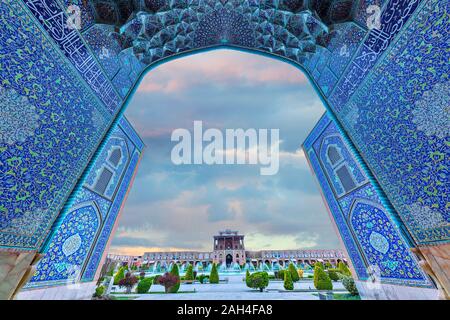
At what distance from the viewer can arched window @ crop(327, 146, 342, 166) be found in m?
4.66

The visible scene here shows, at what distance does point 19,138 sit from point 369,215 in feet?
16.6

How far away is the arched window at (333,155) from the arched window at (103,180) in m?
4.92

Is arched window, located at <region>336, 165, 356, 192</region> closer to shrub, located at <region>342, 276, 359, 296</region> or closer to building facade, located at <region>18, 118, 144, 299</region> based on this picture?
shrub, located at <region>342, 276, 359, 296</region>

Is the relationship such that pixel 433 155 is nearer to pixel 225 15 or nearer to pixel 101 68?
pixel 225 15

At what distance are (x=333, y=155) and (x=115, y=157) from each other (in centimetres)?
490

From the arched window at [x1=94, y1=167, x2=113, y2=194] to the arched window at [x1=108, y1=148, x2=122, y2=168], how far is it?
0.22 meters

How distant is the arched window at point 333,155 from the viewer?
466 centimetres

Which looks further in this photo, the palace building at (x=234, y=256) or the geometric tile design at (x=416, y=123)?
the palace building at (x=234, y=256)

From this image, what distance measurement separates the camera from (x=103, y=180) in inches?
173

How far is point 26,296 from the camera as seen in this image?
2.73m

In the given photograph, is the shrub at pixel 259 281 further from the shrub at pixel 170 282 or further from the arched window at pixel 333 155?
the arched window at pixel 333 155

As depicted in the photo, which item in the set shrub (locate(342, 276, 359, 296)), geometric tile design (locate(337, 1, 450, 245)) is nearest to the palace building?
shrub (locate(342, 276, 359, 296))

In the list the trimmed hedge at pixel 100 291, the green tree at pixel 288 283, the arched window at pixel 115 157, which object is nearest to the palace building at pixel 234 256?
the green tree at pixel 288 283
